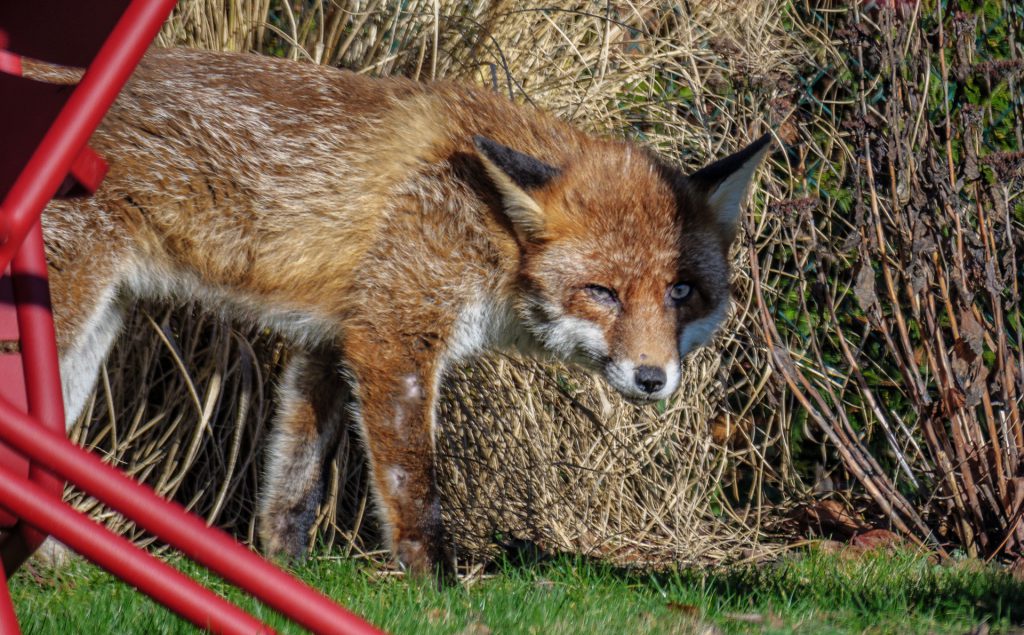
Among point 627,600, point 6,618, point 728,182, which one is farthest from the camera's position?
point 728,182

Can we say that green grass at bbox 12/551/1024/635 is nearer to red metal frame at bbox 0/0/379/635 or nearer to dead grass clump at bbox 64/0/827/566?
dead grass clump at bbox 64/0/827/566

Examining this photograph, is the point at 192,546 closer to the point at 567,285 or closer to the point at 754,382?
the point at 567,285

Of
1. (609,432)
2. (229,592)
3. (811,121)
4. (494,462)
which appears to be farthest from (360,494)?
(811,121)

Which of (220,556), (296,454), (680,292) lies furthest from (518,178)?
(220,556)

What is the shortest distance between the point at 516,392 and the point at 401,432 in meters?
1.18

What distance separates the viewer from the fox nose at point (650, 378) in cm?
408

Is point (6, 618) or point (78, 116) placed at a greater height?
point (78, 116)

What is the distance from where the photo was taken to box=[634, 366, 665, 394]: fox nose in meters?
4.08

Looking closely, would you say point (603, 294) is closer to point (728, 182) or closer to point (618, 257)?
point (618, 257)

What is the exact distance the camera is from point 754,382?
5.93 meters

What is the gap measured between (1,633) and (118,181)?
8.62ft

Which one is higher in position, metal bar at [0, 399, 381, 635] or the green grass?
metal bar at [0, 399, 381, 635]

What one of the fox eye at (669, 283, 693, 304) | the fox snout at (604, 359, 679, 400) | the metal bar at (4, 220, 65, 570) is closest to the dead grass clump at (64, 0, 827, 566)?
the fox eye at (669, 283, 693, 304)

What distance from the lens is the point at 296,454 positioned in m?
4.75
